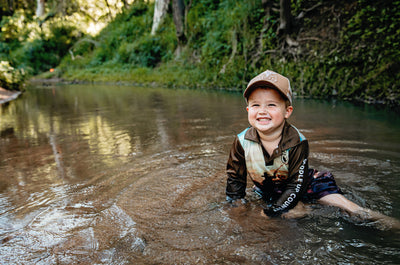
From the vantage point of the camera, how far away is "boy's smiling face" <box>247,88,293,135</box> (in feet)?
6.77

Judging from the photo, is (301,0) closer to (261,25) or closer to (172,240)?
(261,25)

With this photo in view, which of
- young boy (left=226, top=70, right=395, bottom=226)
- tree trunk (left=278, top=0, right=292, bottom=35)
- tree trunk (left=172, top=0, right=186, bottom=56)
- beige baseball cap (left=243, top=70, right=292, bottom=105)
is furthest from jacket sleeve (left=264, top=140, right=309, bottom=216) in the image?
tree trunk (left=172, top=0, right=186, bottom=56)

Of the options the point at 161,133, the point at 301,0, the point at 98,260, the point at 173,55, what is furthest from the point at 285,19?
the point at 98,260

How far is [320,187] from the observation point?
2359mm

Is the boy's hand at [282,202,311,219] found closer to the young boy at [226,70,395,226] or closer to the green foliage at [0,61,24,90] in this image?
the young boy at [226,70,395,226]

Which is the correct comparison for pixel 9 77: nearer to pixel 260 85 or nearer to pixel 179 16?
pixel 179 16

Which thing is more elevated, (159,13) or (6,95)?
(159,13)

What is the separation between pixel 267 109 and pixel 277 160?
368mm

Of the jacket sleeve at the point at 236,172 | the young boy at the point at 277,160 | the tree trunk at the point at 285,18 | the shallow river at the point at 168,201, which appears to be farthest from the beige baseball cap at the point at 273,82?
the tree trunk at the point at 285,18

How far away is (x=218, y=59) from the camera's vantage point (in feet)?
41.7

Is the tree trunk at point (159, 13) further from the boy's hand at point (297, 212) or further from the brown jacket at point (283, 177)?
the boy's hand at point (297, 212)

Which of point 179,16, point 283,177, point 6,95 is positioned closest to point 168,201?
point 283,177

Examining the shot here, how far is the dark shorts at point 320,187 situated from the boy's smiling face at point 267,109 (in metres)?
0.59

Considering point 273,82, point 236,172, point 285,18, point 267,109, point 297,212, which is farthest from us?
point 285,18
